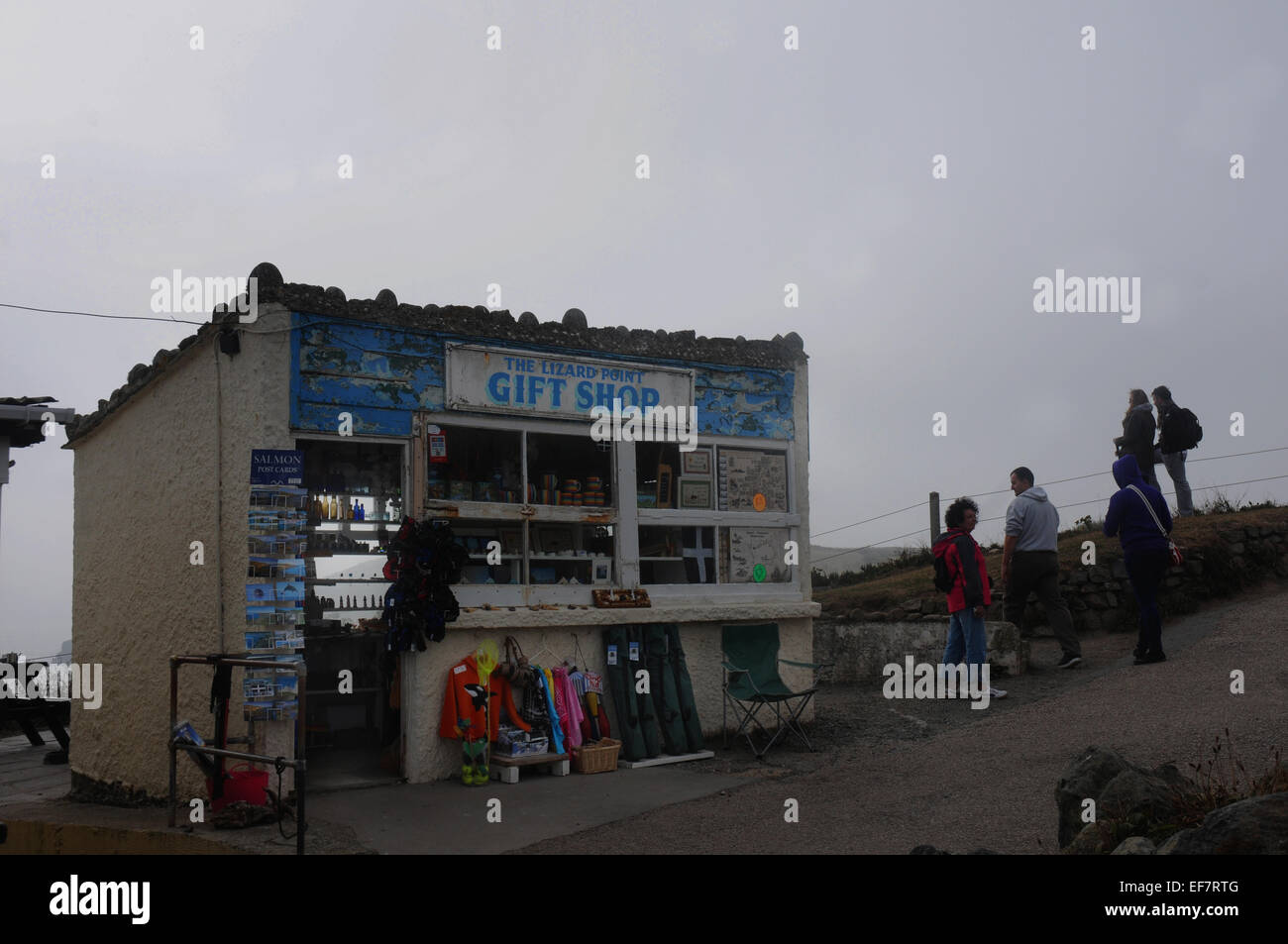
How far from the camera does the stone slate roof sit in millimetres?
8555

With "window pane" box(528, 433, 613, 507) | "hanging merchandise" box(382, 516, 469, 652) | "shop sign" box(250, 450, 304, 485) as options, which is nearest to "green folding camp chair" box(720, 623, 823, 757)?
"window pane" box(528, 433, 613, 507)

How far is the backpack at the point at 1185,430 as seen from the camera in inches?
516

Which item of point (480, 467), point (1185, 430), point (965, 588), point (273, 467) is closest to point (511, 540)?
point (480, 467)

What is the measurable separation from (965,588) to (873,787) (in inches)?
115

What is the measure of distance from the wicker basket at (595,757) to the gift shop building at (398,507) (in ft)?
2.57

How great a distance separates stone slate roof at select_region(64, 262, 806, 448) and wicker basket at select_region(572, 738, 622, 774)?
3533 mm

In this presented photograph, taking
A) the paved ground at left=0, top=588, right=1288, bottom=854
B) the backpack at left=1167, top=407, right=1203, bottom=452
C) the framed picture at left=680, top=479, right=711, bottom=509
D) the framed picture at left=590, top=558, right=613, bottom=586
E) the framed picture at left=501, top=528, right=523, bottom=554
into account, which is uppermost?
the backpack at left=1167, top=407, right=1203, bottom=452

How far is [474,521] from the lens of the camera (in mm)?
9852

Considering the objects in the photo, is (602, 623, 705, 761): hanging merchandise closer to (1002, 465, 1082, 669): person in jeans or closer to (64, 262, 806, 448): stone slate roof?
(64, 262, 806, 448): stone slate roof

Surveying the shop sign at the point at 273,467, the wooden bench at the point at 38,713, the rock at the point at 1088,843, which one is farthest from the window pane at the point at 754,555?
the wooden bench at the point at 38,713

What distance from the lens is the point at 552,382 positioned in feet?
32.0

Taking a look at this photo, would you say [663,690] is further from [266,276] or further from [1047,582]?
[266,276]
